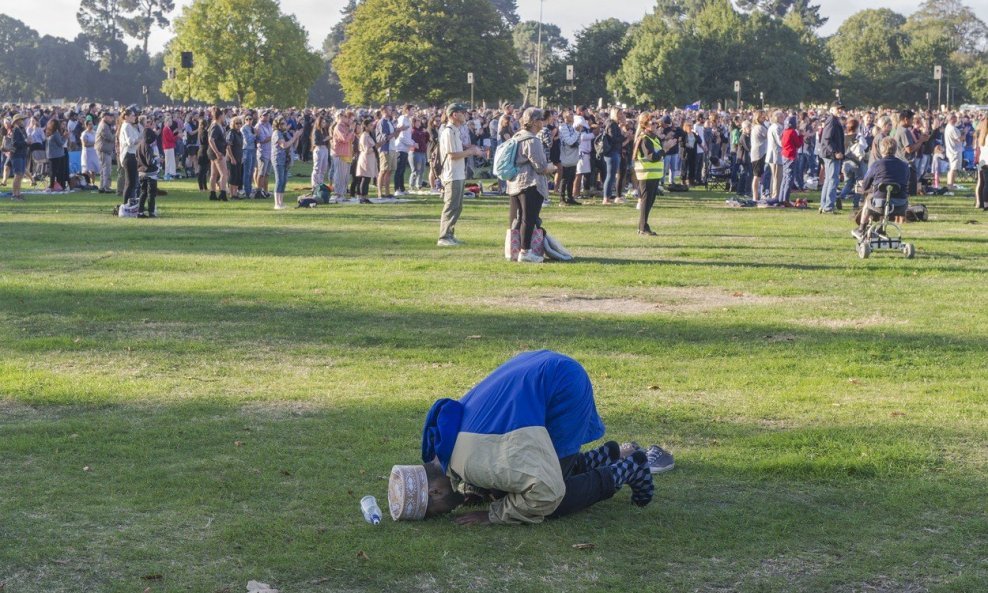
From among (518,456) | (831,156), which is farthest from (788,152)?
(518,456)

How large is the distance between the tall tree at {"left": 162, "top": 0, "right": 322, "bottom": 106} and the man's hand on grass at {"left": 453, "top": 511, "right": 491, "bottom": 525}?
7503cm

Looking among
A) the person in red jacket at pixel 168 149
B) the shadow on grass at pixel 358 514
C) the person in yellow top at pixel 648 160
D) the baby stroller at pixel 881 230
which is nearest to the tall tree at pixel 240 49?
the person in red jacket at pixel 168 149

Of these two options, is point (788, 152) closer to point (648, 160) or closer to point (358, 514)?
point (648, 160)

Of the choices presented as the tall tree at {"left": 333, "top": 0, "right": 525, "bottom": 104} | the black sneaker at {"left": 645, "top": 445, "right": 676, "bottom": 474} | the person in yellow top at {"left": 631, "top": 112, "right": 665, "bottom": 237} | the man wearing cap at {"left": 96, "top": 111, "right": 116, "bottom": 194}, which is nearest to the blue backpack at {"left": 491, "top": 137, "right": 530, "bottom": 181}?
the person in yellow top at {"left": 631, "top": 112, "right": 665, "bottom": 237}

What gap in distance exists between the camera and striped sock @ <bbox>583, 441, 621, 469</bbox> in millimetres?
6547

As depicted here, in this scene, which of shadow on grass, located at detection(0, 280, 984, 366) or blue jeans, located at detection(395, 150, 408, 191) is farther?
blue jeans, located at detection(395, 150, 408, 191)

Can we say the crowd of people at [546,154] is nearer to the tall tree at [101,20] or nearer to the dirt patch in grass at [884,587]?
the dirt patch in grass at [884,587]

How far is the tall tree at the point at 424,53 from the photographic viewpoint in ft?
279

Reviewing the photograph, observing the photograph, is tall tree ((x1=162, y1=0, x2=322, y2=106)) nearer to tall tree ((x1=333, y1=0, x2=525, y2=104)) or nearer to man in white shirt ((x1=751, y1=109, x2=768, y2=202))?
tall tree ((x1=333, y1=0, x2=525, y2=104))

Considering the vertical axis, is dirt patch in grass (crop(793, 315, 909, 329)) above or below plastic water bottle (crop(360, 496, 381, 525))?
above

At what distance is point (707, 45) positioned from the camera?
91.2m

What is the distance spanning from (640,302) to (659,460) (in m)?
6.01

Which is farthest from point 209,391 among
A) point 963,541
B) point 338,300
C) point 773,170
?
point 773,170

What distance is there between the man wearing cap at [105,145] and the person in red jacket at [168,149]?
4.72 m
